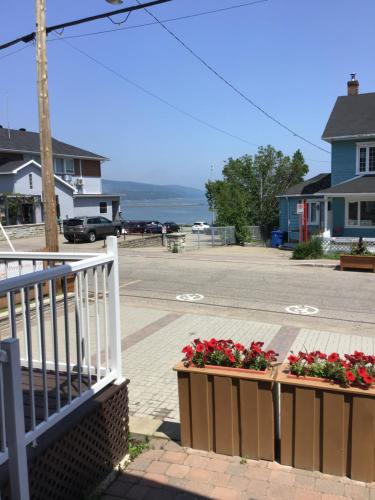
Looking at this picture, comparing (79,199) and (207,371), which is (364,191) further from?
(79,199)

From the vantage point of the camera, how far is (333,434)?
154 inches

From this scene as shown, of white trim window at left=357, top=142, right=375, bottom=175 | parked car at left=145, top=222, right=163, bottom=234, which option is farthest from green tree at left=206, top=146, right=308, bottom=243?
white trim window at left=357, top=142, right=375, bottom=175

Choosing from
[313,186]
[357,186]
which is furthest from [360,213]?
[313,186]

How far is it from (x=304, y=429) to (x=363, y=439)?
466 millimetres

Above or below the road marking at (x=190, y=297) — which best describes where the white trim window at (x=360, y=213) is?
above

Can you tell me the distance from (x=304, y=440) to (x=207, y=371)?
100 cm

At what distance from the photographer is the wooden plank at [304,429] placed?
397cm

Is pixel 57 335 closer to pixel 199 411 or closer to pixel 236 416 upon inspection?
pixel 199 411

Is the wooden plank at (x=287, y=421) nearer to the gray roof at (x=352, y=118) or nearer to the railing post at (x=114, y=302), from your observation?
the railing post at (x=114, y=302)

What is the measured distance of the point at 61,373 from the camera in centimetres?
459

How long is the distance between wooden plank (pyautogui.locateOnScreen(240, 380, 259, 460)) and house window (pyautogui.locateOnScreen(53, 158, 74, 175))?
4371 cm

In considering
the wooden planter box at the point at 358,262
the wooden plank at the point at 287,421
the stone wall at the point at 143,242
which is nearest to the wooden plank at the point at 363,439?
the wooden plank at the point at 287,421

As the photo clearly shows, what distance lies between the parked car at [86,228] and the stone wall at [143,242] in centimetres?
293

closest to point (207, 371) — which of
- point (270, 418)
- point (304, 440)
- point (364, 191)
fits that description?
point (270, 418)
